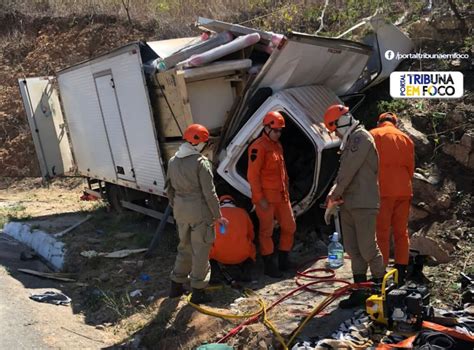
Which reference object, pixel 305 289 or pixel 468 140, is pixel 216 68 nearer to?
pixel 305 289

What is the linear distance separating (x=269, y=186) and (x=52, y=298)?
2955mm

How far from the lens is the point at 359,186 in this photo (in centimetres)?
492

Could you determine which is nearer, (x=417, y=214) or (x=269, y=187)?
(x=269, y=187)

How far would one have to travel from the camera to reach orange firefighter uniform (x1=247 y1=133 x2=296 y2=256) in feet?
20.1

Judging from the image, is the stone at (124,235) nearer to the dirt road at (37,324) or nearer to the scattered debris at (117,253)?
the scattered debris at (117,253)

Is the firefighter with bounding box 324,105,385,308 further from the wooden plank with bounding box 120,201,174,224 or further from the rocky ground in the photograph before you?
the wooden plank with bounding box 120,201,174,224

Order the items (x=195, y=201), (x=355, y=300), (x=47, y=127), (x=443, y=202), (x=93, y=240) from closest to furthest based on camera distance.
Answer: (x=355, y=300) → (x=195, y=201) → (x=443, y=202) → (x=93, y=240) → (x=47, y=127)

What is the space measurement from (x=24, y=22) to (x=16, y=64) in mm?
2127

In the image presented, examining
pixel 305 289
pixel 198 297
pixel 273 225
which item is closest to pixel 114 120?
pixel 273 225

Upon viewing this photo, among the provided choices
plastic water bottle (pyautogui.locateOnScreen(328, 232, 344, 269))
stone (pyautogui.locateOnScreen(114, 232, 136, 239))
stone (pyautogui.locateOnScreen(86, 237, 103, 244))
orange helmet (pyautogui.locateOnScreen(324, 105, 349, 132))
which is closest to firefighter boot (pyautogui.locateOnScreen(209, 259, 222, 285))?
plastic water bottle (pyautogui.locateOnScreen(328, 232, 344, 269))

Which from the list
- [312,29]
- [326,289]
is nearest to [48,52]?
[312,29]

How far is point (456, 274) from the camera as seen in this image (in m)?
5.50

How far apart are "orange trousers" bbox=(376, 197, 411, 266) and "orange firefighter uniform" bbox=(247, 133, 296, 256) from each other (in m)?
1.21

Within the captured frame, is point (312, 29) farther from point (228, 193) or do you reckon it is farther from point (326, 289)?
point (326, 289)
